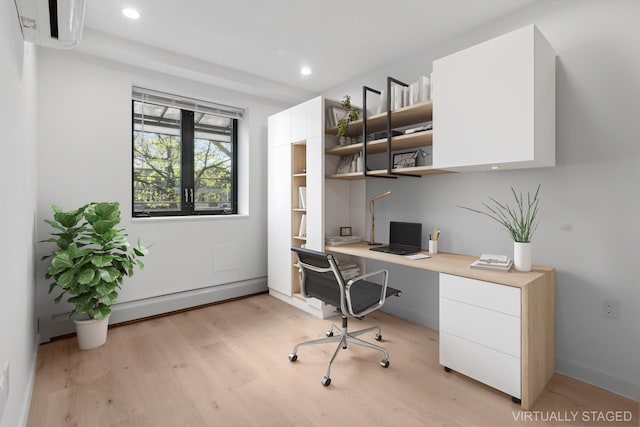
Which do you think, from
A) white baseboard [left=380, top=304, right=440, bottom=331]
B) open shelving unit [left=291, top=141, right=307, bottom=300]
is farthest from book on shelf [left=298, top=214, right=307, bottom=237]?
white baseboard [left=380, top=304, right=440, bottom=331]

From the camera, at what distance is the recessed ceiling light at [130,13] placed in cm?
242

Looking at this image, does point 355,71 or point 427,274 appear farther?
point 355,71

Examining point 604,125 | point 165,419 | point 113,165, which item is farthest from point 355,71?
point 165,419

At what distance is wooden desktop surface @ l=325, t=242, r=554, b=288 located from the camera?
1.93m

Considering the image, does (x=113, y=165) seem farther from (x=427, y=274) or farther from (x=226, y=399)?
(x=427, y=274)

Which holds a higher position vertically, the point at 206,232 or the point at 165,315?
the point at 206,232

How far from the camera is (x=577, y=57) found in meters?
2.11

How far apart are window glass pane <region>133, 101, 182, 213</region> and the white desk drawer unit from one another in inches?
119

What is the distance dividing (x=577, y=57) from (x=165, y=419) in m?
3.40

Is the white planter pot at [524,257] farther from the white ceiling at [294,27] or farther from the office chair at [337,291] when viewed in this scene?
the white ceiling at [294,27]

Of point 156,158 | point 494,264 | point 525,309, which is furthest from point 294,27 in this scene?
point 525,309

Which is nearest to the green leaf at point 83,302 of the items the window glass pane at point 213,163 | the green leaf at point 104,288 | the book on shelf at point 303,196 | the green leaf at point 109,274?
the green leaf at point 104,288

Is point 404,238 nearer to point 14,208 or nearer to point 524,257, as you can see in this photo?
point 524,257

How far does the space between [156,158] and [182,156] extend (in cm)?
27
